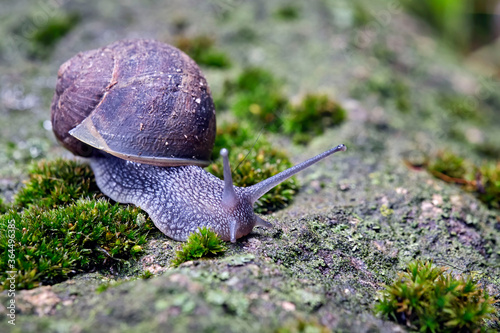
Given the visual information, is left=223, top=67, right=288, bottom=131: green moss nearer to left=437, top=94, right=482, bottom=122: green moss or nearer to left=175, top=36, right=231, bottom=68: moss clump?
left=175, top=36, right=231, bottom=68: moss clump

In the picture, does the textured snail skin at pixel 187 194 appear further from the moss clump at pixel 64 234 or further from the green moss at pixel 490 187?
the green moss at pixel 490 187

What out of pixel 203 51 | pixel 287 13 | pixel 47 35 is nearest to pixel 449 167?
pixel 203 51

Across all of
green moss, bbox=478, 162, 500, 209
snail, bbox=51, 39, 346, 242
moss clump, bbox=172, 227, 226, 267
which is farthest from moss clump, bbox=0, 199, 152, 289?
green moss, bbox=478, 162, 500, 209

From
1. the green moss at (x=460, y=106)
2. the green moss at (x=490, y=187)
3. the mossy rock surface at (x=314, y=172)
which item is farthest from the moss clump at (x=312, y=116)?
the green moss at (x=460, y=106)

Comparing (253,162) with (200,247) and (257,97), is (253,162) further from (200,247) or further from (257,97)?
(257,97)

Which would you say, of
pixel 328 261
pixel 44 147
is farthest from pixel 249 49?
pixel 328 261

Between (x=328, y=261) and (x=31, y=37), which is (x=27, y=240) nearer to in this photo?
(x=328, y=261)
